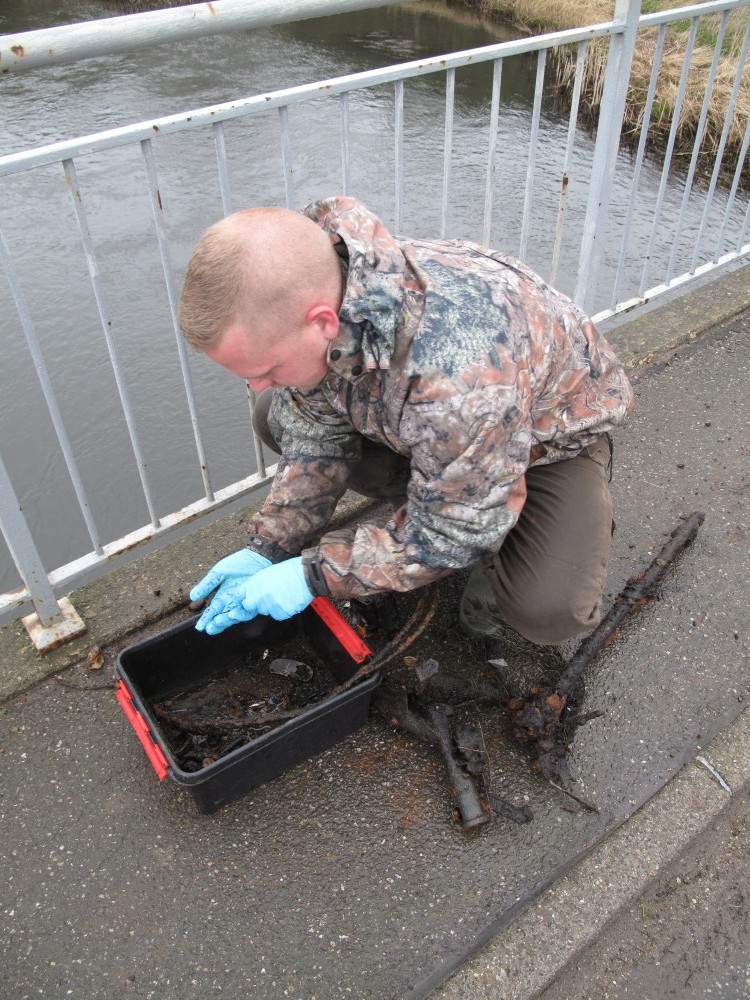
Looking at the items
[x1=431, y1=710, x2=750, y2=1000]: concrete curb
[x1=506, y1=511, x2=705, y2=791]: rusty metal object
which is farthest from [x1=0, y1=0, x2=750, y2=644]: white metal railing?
[x1=431, y1=710, x2=750, y2=1000]: concrete curb

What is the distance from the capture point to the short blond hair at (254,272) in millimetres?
1581

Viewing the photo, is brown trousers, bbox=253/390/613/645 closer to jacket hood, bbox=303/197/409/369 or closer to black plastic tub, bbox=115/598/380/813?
black plastic tub, bbox=115/598/380/813

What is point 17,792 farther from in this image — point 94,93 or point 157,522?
point 94,93

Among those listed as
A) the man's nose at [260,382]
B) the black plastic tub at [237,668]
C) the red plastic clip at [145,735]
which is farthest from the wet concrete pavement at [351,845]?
the man's nose at [260,382]

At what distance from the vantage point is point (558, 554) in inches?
85.4

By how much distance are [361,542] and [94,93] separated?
30.3 feet

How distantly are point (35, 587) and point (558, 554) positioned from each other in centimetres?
156

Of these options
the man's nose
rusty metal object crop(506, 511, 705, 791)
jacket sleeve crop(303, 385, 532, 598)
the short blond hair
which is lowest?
rusty metal object crop(506, 511, 705, 791)

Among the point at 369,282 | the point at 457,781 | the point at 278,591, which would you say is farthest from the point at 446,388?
the point at 457,781

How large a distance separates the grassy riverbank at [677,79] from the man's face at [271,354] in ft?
23.5

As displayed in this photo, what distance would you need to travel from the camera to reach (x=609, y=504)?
226 cm

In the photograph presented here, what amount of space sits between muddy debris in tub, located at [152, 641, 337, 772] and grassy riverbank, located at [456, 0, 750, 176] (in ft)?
23.5

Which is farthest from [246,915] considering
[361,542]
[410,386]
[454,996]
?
[410,386]

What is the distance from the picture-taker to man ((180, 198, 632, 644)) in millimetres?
1621
